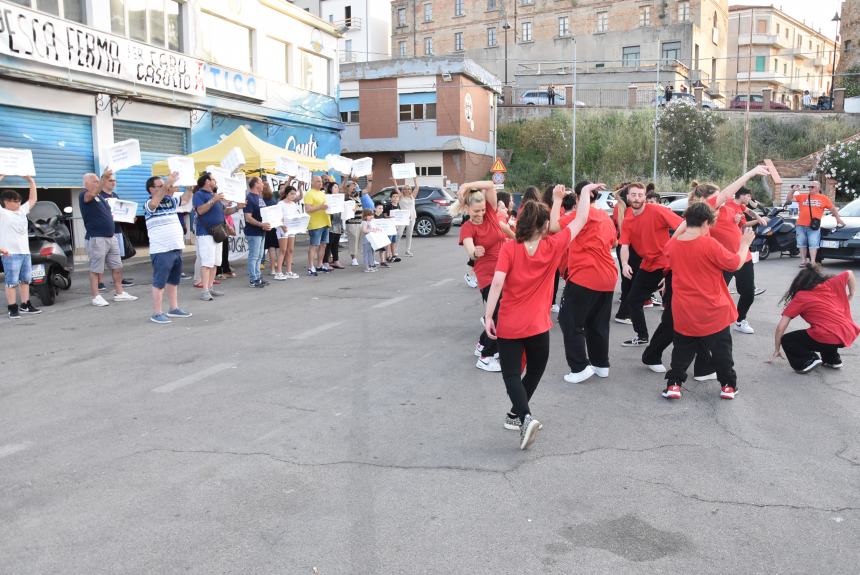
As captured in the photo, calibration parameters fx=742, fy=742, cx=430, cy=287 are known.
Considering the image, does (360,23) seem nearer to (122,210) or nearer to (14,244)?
(122,210)

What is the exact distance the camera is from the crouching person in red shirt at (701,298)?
5.69m

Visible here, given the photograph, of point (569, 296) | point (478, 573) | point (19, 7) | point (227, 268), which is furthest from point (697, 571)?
point (19, 7)

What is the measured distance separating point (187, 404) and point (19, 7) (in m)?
12.8

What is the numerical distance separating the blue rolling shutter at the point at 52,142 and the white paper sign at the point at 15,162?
6.22 m

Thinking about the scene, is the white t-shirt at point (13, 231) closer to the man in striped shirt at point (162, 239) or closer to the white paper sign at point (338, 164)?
the man in striped shirt at point (162, 239)

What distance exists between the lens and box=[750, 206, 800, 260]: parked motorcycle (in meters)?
16.9

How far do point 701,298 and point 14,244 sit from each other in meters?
8.10

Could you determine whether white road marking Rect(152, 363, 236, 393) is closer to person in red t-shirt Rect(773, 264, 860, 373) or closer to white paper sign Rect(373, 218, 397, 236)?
person in red t-shirt Rect(773, 264, 860, 373)

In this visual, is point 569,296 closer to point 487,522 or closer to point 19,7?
point 487,522

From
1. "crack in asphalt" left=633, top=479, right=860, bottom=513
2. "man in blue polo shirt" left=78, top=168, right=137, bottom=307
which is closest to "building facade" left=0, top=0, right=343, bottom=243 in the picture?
"man in blue polo shirt" left=78, top=168, right=137, bottom=307

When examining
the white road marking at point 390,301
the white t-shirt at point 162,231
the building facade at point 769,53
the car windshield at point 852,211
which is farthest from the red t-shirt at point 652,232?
the building facade at point 769,53

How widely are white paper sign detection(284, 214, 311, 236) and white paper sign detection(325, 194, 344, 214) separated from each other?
67 cm

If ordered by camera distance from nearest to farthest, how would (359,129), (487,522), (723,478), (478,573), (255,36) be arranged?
(478,573), (487,522), (723,478), (255,36), (359,129)

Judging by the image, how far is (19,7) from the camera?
1479cm
